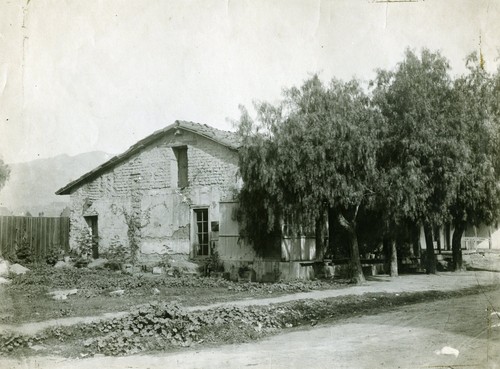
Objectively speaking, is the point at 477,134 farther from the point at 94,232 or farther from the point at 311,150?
the point at 94,232

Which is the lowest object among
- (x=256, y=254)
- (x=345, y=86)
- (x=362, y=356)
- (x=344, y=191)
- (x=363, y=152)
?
(x=362, y=356)

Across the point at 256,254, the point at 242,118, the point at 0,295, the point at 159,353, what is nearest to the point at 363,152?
the point at 242,118

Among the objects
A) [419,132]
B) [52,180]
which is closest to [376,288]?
[419,132]

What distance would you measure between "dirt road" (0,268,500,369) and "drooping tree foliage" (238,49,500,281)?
233 inches

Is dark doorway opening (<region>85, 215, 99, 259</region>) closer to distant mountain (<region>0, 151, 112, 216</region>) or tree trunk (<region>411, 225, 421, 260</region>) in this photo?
tree trunk (<region>411, 225, 421, 260</region>)

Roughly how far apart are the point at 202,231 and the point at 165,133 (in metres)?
4.23

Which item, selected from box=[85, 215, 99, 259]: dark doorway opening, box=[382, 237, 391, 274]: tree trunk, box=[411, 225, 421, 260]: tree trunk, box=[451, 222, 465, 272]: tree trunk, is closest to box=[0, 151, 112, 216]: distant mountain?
box=[85, 215, 99, 259]: dark doorway opening

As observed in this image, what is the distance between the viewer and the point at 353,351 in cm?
753

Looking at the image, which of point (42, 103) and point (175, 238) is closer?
point (42, 103)

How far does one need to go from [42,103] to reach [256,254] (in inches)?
336

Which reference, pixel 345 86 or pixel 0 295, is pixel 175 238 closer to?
pixel 0 295

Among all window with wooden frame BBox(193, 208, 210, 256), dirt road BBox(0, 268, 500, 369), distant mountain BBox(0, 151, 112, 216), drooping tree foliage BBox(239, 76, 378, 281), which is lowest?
dirt road BBox(0, 268, 500, 369)

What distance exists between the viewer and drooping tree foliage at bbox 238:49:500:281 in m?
14.8

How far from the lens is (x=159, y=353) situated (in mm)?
7758
